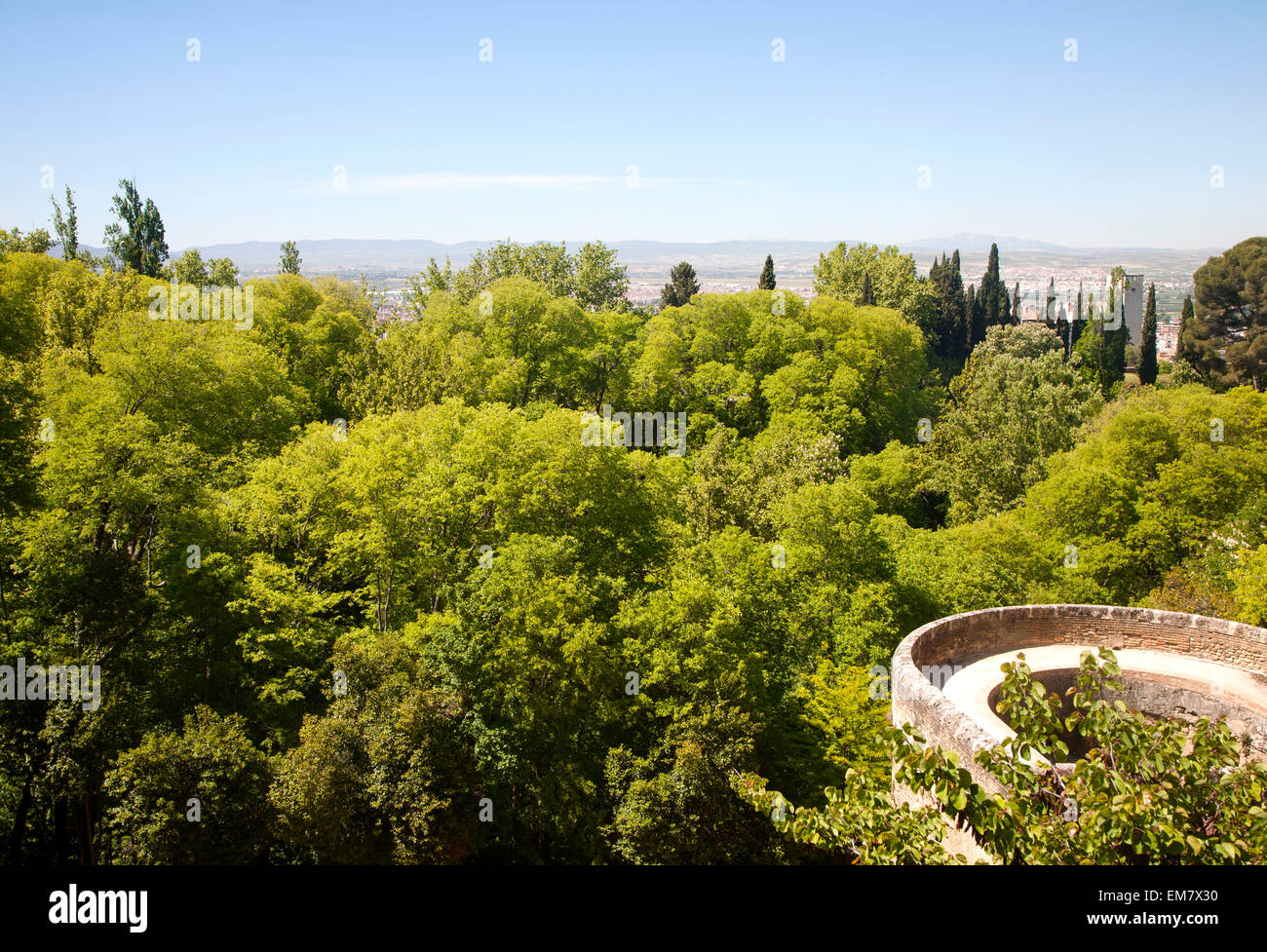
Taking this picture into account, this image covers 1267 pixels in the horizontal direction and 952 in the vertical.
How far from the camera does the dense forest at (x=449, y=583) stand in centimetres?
1945

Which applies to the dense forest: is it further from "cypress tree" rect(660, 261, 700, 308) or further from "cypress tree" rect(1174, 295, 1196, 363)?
"cypress tree" rect(660, 261, 700, 308)

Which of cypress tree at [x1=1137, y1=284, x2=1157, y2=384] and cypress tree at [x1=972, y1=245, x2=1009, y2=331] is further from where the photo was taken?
cypress tree at [x1=972, y1=245, x2=1009, y2=331]

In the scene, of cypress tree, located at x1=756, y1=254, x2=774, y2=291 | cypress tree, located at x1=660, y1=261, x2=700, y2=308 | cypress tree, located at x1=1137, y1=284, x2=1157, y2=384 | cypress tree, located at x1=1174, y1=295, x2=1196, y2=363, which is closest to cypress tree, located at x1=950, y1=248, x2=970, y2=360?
cypress tree, located at x1=1137, y1=284, x2=1157, y2=384

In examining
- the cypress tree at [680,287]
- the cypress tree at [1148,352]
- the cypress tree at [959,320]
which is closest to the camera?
the cypress tree at [1148,352]

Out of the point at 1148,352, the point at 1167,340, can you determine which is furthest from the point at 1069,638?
the point at 1167,340

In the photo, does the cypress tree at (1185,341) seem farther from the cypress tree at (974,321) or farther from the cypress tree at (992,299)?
the cypress tree at (992,299)

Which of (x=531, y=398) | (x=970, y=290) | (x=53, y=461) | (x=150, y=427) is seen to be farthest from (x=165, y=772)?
(x=970, y=290)

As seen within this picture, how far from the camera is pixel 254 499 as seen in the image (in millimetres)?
26906

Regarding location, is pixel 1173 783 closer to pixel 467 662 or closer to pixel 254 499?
pixel 467 662

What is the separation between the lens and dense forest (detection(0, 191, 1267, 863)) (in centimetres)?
1945

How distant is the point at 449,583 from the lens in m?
26.6

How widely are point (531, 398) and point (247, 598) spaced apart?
23.8 metres

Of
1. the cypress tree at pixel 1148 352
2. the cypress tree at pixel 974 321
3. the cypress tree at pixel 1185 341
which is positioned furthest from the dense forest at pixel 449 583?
the cypress tree at pixel 974 321

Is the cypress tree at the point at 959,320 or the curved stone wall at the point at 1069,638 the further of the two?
the cypress tree at the point at 959,320
